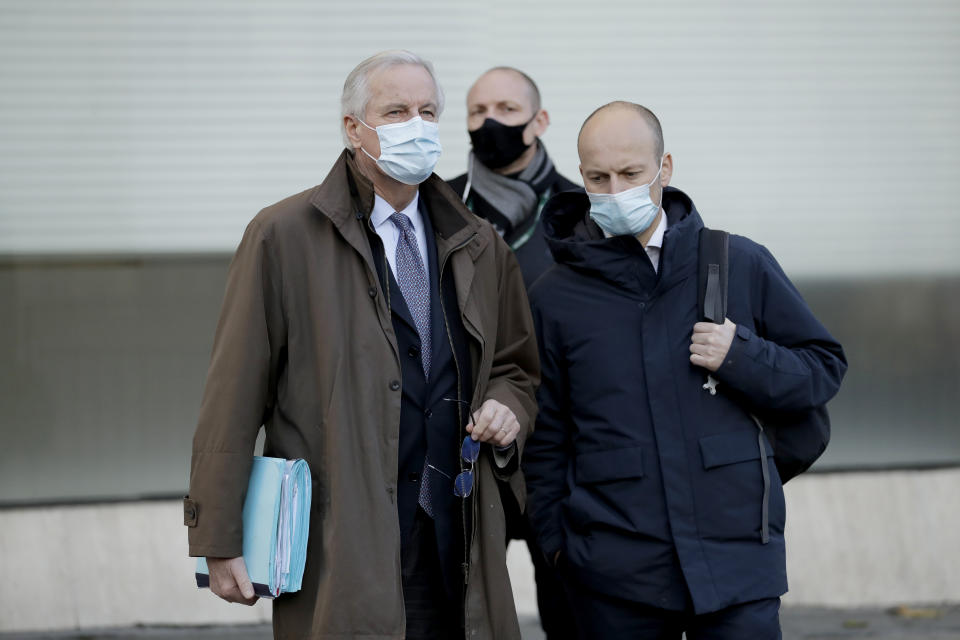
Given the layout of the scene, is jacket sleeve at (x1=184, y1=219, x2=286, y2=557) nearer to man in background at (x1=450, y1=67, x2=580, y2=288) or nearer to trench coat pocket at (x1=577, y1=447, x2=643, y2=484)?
trench coat pocket at (x1=577, y1=447, x2=643, y2=484)

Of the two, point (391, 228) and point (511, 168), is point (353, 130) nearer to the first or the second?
point (391, 228)

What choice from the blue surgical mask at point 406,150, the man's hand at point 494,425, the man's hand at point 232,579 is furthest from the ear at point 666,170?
the man's hand at point 232,579

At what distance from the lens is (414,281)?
3.08 metres

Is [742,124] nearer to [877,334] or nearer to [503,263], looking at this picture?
[877,334]

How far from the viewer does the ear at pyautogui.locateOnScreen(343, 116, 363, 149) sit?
10.2 ft

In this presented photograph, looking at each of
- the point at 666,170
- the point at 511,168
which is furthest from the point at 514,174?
the point at 666,170

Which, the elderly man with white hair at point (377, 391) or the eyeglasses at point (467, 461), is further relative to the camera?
the eyeglasses at point (467, 461)

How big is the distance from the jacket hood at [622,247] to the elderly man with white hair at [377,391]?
0.25 meters

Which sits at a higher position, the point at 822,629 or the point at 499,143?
the point at 499,143

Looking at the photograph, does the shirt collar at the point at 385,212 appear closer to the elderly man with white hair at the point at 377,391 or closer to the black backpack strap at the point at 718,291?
the elderly man with white hair at the point at 377,391

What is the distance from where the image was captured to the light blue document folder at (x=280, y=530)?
2.78 meters

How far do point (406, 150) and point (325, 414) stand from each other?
27.6 inches

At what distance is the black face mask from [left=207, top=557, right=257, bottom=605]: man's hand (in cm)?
207

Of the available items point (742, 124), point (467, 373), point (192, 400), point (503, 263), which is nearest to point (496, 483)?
point (467, 373)
